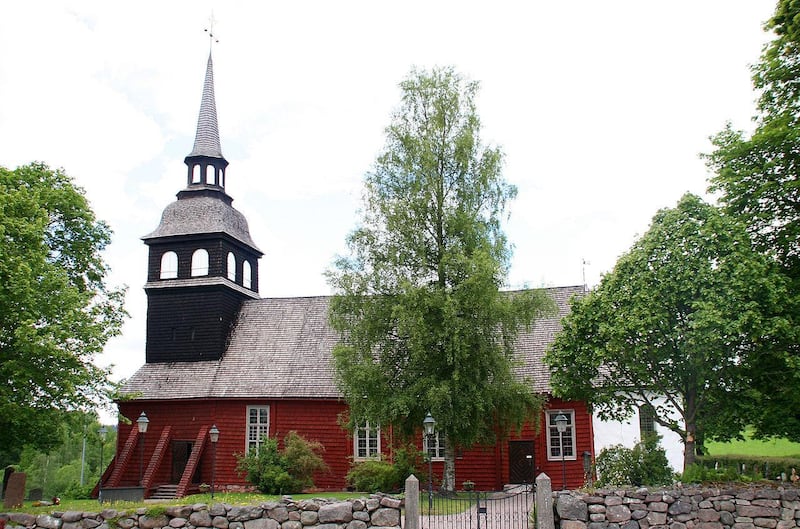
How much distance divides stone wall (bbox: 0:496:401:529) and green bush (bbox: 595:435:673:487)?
964cm

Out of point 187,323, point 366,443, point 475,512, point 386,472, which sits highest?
point 187,323

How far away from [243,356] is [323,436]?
5049 mm

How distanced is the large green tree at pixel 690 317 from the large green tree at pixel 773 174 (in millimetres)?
537

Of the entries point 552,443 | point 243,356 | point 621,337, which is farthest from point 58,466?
point 621,337

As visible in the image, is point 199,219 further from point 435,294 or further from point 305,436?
point 435,294

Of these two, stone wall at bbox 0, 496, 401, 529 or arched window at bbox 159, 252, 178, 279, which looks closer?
stone wall at bbox 0, 496, 401, 529

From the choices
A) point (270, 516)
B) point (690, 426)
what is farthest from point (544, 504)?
point (270, 516)

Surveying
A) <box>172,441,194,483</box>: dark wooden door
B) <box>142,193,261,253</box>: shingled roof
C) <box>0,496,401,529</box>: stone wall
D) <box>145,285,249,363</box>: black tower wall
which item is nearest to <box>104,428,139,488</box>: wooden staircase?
<box>172,441,194,483</box>: dark wooden door

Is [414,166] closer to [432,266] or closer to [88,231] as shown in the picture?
[432,266]

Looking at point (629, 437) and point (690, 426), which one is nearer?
point (690, 426)

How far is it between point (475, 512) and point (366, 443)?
8422mm

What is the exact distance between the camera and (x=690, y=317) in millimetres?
16359

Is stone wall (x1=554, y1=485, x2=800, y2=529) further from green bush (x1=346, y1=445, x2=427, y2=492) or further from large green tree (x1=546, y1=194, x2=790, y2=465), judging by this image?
green bush (x1=346, y1=445, x2=427, y2=492)

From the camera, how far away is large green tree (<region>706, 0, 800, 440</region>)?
→ 16.7 m
